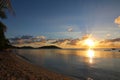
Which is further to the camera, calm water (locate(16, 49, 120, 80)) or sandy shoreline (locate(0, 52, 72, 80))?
calm water (locate(16, 49, 120, 80))

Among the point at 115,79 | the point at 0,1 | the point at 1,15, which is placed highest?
the point at 1,15

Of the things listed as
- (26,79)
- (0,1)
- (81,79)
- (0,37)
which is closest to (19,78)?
(26,79)

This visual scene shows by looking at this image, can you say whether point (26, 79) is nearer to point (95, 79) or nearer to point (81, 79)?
point (81, 79)

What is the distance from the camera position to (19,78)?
1056 centimetres

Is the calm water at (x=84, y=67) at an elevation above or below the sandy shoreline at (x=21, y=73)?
below

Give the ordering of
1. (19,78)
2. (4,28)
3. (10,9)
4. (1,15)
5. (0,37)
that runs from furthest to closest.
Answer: (0,37) < (4,28) < (1,15) < (19,78) < (10,9)

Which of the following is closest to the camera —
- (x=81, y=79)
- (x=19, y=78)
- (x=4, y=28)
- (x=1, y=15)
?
(x=19, y=78)

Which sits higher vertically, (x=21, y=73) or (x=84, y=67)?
(x=21, y=73)

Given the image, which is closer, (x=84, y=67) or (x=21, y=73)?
(x=21, y=73)

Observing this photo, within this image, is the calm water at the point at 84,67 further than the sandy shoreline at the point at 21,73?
Yes

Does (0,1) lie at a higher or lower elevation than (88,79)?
higher

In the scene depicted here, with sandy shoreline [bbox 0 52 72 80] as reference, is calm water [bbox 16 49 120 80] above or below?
below

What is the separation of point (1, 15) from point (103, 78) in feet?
63.2

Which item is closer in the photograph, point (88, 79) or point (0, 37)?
point (88, 79)
